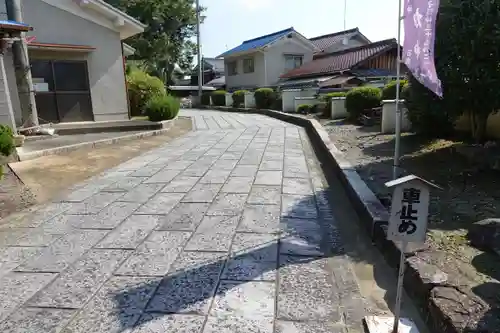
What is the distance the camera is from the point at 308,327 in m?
2.32

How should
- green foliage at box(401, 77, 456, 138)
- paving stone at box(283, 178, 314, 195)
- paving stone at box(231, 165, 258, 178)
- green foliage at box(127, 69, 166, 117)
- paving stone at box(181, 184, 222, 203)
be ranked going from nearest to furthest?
paving stone at box(181, 184, 222, 203), paving stone at box(283, 178, 314, 195), green foliage at box(401, 77, 456, 138), paving stone at box(231, 165, 258, 178), green foliage at box(127, 69, 166, 117)

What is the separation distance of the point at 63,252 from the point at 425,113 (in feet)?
21.0

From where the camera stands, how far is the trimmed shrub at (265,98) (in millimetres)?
21422

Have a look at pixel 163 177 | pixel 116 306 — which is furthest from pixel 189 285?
pixel 163 177

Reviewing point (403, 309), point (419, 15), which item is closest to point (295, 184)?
point (419, 15)

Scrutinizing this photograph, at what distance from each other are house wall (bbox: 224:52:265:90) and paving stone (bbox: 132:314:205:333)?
1132 inches

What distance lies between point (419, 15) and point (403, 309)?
10.1ft

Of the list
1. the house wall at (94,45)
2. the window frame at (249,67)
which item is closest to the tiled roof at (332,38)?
the window frame at (249,67)

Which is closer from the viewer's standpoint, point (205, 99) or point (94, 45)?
point (94, 45)

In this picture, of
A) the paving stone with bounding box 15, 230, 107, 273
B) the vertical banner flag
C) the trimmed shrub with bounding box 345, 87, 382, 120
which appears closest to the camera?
the paving stone with bounding box 15, 230, 107, 273

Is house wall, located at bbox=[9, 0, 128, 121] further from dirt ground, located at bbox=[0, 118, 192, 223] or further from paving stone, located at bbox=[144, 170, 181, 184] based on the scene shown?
paving stone, located at bbox=[144, 170, 181, 184]

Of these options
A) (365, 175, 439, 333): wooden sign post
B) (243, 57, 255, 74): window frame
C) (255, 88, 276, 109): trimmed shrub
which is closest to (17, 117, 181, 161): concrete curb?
(365, 175, 439, 333): wooden sign post

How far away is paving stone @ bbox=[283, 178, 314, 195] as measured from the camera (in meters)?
5.21

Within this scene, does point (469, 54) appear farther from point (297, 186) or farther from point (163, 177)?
point (163, 177)
